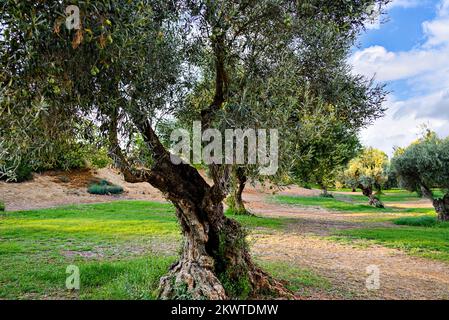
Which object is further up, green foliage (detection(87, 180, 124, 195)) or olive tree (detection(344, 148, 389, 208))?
olive tree (detection(344, 148, 389, 208))

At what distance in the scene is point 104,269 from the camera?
34.2 ft

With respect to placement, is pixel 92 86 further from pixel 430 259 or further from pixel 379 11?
pixel 430 259

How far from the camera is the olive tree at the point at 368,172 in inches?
1576

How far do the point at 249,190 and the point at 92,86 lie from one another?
4476 cm

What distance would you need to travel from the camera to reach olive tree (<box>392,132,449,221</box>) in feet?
79.5

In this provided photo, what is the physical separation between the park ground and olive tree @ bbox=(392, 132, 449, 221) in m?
2.14

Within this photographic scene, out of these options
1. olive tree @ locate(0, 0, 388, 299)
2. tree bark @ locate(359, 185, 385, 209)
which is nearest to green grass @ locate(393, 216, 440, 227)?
tree bark @ locate(359, 185, 385, 209)

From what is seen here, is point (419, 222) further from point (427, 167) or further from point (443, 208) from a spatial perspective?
point (427, 167)

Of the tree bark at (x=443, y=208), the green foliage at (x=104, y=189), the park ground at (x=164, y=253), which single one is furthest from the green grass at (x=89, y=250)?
the tree bark at (x=443, y=208)

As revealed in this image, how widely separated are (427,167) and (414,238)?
26.9 ft

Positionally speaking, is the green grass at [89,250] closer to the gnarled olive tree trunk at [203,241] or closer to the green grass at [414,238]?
the gnarled olive tree trunk at [203,241]

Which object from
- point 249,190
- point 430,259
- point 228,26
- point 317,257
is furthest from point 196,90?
point 249,190

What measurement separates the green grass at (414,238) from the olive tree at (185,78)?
8.40 meters

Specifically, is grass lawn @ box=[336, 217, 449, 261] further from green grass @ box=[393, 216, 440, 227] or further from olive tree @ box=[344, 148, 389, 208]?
olive tree @ box=[344, 148, 389, 208]
